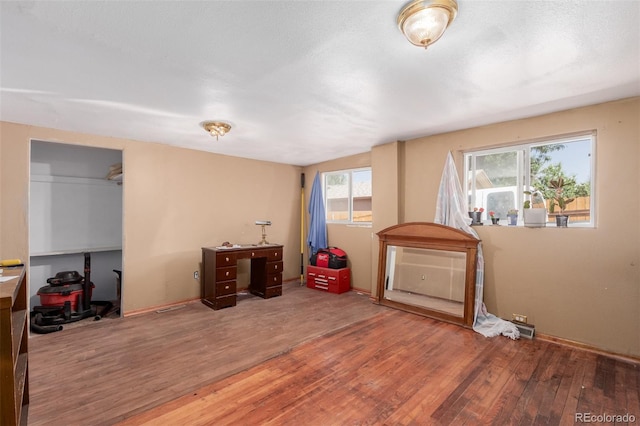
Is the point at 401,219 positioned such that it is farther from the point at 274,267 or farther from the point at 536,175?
the point at 274,267

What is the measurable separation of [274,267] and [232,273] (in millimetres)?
734

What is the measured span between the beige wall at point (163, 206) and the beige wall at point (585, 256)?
147 inches

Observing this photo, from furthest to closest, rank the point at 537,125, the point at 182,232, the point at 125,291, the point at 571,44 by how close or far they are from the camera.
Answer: the point at 182,232, the point at 125,291, the point at 537,125, the point at 571,44

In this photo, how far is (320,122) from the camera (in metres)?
3.29

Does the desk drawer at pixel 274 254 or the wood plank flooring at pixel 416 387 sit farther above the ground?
the desk drawer at pixel 274 254

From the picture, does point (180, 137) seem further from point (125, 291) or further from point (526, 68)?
point (526, 68)

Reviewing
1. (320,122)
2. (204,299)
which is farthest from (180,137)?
(204,299)

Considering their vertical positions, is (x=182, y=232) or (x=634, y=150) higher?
(x=634, y=150)

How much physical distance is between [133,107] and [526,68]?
3.43 m

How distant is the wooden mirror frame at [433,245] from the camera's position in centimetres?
334

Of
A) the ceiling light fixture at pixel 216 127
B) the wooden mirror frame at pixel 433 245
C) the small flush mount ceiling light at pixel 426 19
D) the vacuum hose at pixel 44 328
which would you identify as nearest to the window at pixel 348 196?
the wooden mirror frame at pixel 433 245

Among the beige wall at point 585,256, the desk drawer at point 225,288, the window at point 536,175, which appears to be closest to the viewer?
the beige wall at point 585,256

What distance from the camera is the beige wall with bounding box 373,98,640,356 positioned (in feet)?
8.57

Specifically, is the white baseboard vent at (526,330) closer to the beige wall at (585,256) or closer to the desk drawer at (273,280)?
the beige wall at (585,256)
